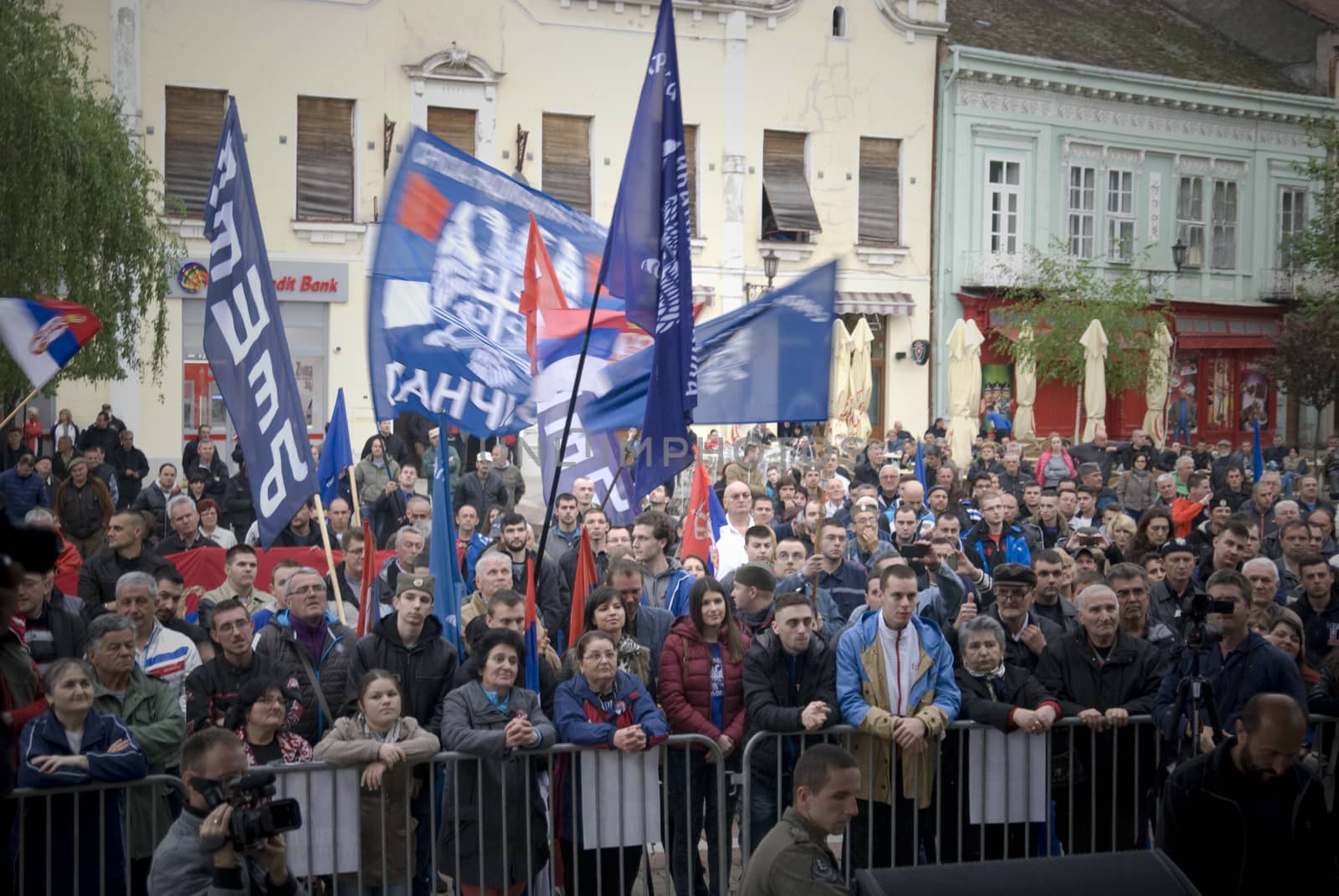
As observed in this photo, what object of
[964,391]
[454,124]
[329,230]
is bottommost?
[964,391]

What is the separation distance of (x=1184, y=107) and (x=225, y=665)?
34.7m

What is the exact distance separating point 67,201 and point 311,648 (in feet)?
38.5

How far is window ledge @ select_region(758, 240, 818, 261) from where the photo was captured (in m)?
31.2

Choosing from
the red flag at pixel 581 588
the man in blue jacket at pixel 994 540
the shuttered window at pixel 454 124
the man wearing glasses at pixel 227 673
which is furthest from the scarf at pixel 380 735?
the shuttered window at pixel 454 124

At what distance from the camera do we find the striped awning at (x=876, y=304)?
32.0 meters

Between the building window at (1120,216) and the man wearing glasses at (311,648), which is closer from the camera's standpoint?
the man wearing glasses at (311,648)

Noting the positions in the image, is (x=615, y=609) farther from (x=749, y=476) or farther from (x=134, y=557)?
(x=749, y=476)

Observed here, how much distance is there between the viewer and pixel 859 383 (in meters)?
25.1

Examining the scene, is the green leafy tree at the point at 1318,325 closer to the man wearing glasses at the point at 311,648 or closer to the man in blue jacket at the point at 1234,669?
the man in blue jacket at the point at 1234,669

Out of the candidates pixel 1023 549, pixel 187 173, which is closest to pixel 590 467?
pixel 1023 549

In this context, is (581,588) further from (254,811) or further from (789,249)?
(789,249)

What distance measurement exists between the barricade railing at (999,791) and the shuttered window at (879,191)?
26.2 metres

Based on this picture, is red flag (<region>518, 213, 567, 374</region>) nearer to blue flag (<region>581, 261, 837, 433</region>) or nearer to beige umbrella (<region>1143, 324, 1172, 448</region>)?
blue flag (<region>581, 261, 837, 433</region>)

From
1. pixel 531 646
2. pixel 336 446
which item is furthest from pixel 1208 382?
pixel 531 646
